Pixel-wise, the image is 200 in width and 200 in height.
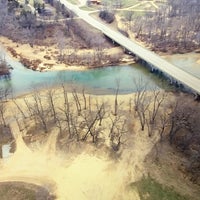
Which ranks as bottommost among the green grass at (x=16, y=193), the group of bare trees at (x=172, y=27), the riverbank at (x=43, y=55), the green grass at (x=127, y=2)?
the green grass at (x=16, y=193)

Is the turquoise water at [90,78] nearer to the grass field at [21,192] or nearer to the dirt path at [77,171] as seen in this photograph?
the dirt path at [77,171]

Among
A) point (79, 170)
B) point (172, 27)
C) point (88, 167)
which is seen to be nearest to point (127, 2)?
point (172, 27)

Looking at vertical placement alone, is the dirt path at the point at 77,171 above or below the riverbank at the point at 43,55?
below

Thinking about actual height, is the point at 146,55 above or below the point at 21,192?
above

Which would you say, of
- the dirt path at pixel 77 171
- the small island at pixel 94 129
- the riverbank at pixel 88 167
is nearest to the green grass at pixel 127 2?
the small island at pixel 94 129

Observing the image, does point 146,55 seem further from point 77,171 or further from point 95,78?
point 77,171

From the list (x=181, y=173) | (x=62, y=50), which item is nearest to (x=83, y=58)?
(x=62, y=50)

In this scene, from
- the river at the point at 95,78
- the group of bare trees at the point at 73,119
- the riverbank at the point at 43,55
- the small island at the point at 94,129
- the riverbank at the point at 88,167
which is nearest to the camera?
the riverbank at the point at 88,167

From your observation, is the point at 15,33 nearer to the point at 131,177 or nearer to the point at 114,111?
the point at 114,111
